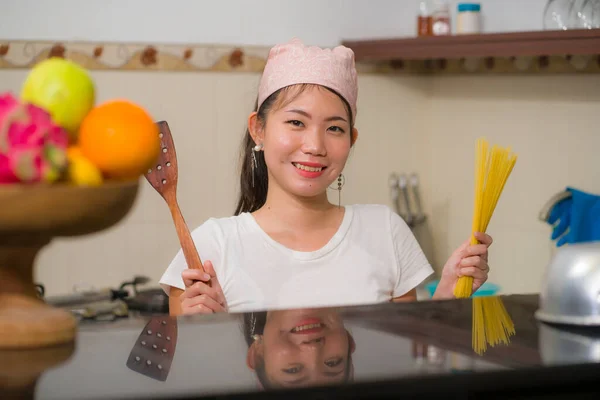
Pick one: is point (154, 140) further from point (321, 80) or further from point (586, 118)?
point (586, 118)

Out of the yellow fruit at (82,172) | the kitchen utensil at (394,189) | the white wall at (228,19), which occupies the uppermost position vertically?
the white wall at (228,19)

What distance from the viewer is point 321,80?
1660 mm

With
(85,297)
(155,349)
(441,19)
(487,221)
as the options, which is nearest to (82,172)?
(155,349)

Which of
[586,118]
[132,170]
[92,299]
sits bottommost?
[92,299]

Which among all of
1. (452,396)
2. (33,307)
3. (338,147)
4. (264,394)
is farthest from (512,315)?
→ (338,147)

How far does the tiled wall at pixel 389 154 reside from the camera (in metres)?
2.65

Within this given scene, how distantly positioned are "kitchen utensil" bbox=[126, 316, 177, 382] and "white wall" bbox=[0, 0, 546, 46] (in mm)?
1756

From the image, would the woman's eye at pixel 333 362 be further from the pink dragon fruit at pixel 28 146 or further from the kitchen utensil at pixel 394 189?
the kitchen utensil at pixel 394 189

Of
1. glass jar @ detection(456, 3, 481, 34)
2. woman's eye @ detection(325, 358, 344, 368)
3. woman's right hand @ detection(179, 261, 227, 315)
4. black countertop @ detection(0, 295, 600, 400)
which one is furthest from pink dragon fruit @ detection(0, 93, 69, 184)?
glass jar @ detection(456, 3, 481, 34)

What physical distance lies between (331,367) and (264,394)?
93mm

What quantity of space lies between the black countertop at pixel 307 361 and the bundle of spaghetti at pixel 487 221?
14mm

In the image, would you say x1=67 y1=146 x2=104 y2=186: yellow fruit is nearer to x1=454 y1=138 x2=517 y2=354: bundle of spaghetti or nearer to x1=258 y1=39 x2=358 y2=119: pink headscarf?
x1=454 y1=138 x2=517 y2=354: bundle of spaghetti

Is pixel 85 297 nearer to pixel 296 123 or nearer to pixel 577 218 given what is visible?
pixel 296 123

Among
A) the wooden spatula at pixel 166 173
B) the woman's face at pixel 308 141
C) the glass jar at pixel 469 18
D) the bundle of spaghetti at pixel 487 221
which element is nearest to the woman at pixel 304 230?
the woman's face at pixel 308 141
